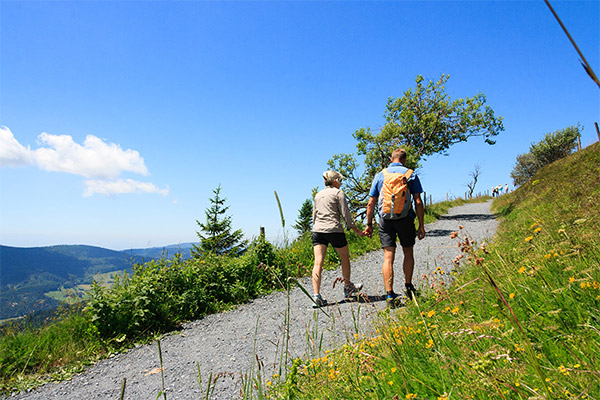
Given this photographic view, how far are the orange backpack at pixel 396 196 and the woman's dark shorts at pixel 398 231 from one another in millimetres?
112

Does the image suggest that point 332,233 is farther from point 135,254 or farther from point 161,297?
point 135,254

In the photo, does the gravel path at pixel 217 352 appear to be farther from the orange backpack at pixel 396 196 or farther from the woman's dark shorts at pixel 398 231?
the orange backpack at pixel 396 196

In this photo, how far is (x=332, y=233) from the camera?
557 cm

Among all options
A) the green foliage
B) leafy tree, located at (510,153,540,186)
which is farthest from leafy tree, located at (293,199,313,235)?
leafy tree, located at (510,153,540,186)

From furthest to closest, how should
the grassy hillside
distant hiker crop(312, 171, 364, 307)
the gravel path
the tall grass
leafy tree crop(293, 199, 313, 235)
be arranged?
leafy tree crop(293, 199, 313, 235) → distant hiker crop(312, 171, 364, 307) → the tall grass → the gravel path → the grassy hillside

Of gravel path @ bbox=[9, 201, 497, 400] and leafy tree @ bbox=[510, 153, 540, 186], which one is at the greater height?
leafy tree @ bbox=[510, 153, 540, 186]

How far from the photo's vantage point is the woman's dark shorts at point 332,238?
560cm

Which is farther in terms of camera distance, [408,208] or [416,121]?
[416,121]

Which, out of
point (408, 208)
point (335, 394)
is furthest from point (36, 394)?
point (408, 208)

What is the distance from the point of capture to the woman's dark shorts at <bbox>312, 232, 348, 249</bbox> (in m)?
5.60

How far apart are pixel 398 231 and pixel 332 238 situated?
1314 mm

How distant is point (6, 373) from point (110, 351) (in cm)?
141

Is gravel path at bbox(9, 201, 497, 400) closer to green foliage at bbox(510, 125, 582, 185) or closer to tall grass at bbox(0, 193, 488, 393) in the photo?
tall grass at bbox(0, 193, 488, 393)

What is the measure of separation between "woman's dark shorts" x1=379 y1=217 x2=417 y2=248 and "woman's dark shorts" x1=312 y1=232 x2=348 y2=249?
1.01 meters
